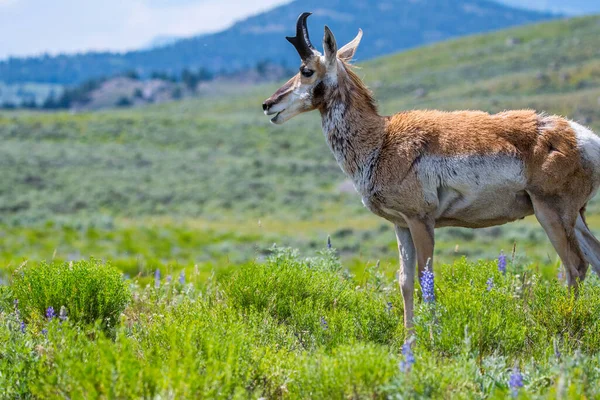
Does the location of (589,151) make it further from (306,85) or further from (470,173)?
(306,85)

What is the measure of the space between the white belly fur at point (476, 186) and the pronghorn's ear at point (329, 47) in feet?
4.56

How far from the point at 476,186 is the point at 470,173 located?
129 mm

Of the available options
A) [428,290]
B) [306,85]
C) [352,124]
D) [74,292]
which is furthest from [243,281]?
[306,85]

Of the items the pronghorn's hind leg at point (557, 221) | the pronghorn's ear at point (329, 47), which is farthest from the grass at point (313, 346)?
the pronghorn's ear at point (329, 47)

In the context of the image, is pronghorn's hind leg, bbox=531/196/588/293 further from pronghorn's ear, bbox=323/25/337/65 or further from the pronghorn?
pronghorn's ear, bbox=323/25/337/65

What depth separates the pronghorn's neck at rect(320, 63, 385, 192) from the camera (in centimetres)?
675

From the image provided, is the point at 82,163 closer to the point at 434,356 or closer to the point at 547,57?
the point at 434,356

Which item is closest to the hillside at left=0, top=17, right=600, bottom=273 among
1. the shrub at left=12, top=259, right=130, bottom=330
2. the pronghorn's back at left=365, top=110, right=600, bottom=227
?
the pronghorn's back at left=365, top=110, right=600, bottom=227

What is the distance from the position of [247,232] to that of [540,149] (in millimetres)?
32345

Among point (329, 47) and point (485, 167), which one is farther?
point (329, 47)

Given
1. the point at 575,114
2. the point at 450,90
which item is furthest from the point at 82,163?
the point at 450,90

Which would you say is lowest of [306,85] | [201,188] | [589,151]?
[201,188]

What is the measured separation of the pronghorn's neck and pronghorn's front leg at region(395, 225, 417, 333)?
65 centimetres

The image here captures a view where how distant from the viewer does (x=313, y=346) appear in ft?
17.3
